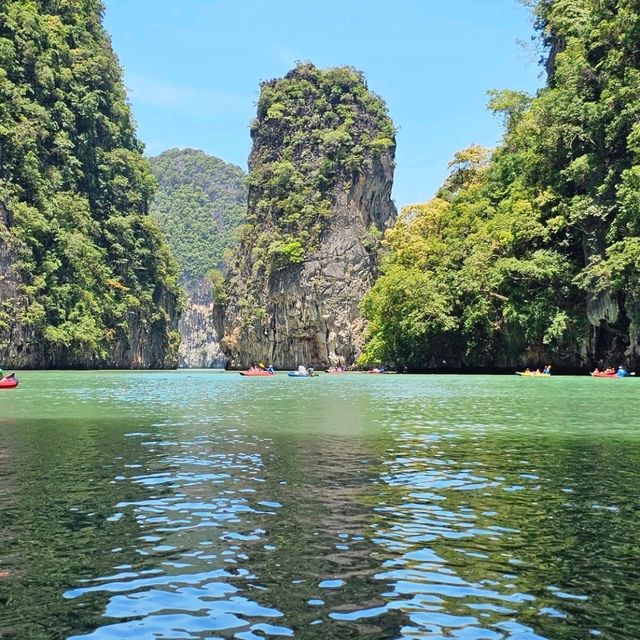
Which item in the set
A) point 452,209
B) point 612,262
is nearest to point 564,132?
point 612,262

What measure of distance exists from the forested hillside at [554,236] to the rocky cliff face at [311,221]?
21040mm

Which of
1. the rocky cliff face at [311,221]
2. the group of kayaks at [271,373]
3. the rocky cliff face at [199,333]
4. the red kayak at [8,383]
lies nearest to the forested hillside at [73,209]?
the rocky cliff face at [311,221]

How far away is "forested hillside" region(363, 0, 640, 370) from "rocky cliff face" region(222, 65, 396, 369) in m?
21.0

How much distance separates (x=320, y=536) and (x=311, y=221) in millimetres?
80430

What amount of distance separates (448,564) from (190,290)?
18005 centimetres

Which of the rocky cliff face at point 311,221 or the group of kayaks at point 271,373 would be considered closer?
the group of kayaks at point 271,373

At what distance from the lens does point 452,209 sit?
65000mm

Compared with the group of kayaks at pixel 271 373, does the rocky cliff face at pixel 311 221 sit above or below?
above

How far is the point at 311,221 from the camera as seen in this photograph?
86.1 metres

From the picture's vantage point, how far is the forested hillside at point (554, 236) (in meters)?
41.2

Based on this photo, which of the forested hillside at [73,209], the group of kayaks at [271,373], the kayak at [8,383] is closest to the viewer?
the kayak at [8,383]

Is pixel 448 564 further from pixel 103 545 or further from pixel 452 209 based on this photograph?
pixel 452 209

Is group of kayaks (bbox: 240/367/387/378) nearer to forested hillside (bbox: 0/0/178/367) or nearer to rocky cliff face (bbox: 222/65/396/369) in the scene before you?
rocky cliff face (bbox: 222/65/396/369)

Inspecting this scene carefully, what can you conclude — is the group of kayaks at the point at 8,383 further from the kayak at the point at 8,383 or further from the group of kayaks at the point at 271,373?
the group of kayaks at the point at 271,373
